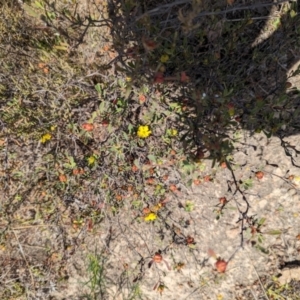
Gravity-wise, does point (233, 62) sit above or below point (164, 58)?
above

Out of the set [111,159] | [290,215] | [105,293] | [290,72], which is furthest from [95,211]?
A: [290,72]

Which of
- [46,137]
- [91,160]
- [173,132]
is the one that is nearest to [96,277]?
[91,160]

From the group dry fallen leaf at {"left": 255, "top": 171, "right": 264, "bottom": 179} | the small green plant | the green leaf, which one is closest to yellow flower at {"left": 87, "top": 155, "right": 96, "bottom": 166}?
the small green plant

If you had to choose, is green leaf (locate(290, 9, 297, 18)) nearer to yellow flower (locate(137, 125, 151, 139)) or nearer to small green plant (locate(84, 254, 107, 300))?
yellow flower (locate(137, 125, 151, 139))

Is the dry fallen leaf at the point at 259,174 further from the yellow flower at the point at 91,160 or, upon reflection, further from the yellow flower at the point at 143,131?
the yellow flower at the point at 91,160

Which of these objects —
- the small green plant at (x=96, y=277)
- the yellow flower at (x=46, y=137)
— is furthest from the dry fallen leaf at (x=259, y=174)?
the yellow flower at (x=46, y=137)

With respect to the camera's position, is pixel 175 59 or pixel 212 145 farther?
pixel 175 59

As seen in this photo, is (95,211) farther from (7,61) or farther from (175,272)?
(7,61)

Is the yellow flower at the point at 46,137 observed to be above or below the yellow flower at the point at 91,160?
above

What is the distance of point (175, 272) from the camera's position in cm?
282

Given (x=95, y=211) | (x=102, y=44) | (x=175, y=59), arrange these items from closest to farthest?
(x=175, y=59), (x=102, y=44), (x=95, y=211)

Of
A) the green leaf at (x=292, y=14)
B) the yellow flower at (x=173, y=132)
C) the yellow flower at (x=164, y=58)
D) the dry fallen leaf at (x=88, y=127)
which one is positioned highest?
the green leaf at (x=292, y=14)

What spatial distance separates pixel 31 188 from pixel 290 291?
7.12 feet

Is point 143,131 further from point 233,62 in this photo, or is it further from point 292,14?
point 292,14
